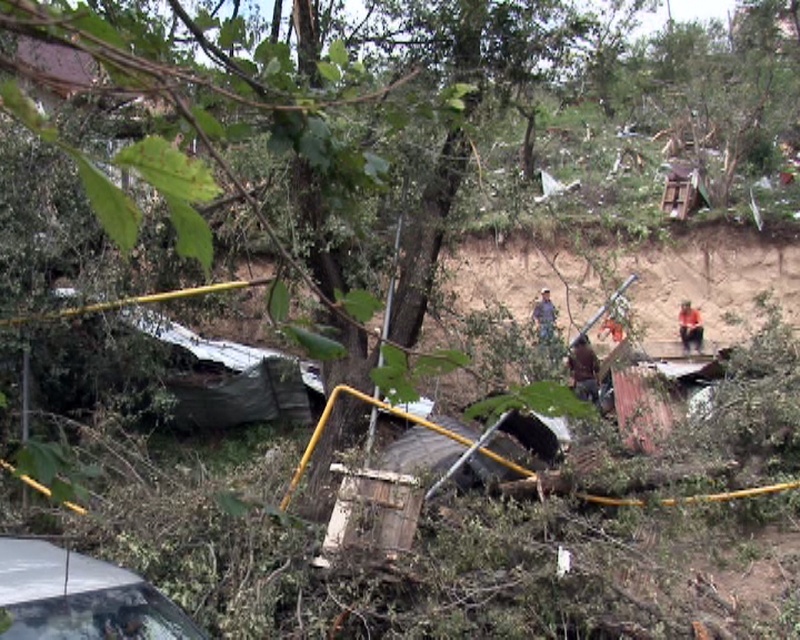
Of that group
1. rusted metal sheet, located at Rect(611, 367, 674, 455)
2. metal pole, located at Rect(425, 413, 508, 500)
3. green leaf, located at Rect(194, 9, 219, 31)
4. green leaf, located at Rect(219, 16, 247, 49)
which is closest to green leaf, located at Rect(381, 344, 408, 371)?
green leaf, located at Rect(219, 16, 247, 49)

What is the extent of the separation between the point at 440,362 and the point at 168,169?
39.6 inches

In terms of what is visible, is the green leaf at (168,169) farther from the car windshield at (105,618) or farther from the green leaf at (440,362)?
the car windshield at (105,618)

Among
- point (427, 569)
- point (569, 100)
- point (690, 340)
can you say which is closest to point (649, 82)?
point (690, 340)

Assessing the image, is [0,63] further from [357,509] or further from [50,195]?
[50,195]

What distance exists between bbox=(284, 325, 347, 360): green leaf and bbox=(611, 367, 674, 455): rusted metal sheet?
5750mm

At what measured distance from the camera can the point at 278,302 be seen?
2488 mm

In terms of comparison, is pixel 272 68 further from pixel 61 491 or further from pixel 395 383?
pixel 61 491

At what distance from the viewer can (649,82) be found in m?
16.0

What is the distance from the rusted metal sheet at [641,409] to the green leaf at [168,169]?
6753mm

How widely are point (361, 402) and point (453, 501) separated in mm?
1929

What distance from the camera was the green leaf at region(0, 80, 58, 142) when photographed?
1662mm

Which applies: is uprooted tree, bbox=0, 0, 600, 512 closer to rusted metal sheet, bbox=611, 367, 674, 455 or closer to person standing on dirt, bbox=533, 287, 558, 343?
person standing on dirt, bbox=533, 287, 558, 343

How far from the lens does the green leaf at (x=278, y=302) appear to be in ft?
8.14

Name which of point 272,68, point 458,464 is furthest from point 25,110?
point 458,464
